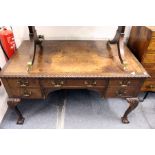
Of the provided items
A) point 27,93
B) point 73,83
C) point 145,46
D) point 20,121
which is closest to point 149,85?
point 145,46

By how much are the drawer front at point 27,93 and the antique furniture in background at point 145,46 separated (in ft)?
2.84

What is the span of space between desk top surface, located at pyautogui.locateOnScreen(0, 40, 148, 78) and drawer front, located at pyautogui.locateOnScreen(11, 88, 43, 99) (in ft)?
0.49

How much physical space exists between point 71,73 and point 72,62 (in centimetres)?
13

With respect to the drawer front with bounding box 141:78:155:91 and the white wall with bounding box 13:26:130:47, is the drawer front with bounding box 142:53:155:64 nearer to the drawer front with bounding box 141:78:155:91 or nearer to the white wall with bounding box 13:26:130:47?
the drawer front with bounding box 141:78:155:91

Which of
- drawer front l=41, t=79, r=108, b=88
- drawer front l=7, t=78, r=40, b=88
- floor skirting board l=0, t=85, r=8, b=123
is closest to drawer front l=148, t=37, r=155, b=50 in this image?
drawer front l=41, t=79, r=108, b=88

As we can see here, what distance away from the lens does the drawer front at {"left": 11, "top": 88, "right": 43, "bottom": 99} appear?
3.69ft

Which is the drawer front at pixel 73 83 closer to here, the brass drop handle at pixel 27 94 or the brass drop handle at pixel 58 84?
the brass drop handle at pixel 58 84

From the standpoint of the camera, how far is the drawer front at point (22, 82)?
1.06 m
